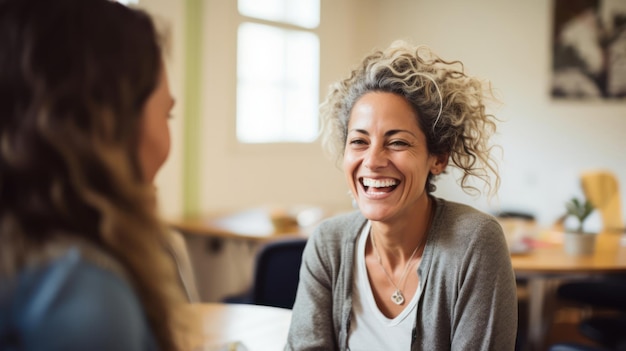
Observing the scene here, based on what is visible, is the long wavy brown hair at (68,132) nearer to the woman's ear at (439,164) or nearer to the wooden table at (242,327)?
the wooden table at (242,327)

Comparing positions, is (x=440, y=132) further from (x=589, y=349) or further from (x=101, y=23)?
Result: (x=101, y=23)

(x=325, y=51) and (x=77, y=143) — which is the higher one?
(x=325, y=51)

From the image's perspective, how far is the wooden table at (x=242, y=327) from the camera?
1.78 meters

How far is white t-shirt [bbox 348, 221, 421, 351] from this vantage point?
1.59m

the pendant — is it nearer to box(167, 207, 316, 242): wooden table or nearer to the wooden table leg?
box(167, 207, 316, 242): wooden table

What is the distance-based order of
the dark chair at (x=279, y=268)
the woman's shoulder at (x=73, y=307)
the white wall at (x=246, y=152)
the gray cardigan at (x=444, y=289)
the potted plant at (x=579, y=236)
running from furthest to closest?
the white wall at (x=246, y=152), the potted plant at (x=579, y=236), the dark chair at (x=279, y=268), the gray cardigan at (x=444, y=289), the woman's shoulder at (x=73, y=307)

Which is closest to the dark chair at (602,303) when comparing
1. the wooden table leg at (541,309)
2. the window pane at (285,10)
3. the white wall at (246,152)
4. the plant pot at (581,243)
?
the wooden table leg at (541,309)

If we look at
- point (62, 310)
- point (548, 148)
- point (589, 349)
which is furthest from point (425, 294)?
point (548, 148)

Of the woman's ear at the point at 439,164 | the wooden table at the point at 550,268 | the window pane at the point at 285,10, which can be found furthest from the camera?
the window pane at the point at 285,10

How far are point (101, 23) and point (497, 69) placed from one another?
18.8 feet

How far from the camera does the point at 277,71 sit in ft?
18.8

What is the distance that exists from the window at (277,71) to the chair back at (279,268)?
9.96ft

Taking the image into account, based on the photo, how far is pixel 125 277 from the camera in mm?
788

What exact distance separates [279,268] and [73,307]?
172 cm
